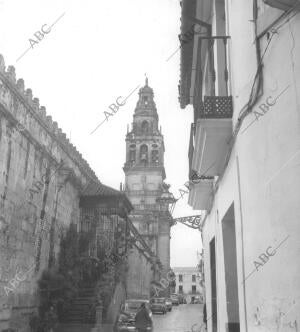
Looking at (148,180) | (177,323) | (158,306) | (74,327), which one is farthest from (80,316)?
(148,180)

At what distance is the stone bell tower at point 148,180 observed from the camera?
58.9 m

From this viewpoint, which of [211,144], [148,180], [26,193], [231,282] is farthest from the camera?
[148,180]

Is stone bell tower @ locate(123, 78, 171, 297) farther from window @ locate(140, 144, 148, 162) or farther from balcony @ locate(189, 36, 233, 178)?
balcony @ locate(189, 36, 233, 178)

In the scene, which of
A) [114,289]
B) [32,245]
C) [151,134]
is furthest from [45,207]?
[151,134]

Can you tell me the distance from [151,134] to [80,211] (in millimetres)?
36584

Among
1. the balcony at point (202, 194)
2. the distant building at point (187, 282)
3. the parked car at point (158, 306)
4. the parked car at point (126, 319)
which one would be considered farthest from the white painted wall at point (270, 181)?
the distant building at point (187, 282)

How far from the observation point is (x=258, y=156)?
4.41 metres

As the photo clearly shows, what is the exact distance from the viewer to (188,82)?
976cm

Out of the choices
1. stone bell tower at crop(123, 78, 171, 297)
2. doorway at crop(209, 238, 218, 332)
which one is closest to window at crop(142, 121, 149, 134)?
stone bell tower at crop(123, 78, 171, 297)

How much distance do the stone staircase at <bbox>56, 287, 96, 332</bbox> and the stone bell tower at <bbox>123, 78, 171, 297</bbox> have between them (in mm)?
38242

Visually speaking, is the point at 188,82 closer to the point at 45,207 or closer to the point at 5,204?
the point at 5,204

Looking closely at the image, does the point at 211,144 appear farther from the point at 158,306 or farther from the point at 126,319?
the point at 158,306

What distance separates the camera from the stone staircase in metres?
18.4

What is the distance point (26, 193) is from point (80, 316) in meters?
5.85
